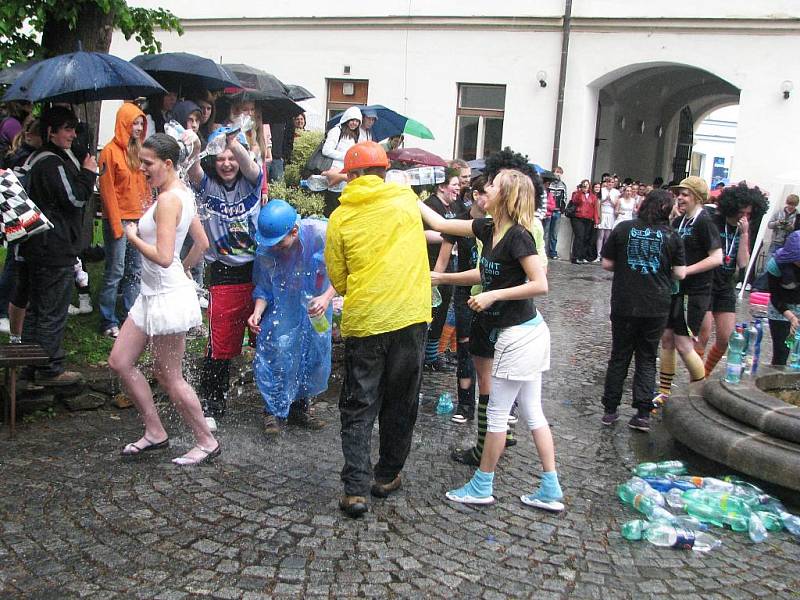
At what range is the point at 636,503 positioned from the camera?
15.1 feet

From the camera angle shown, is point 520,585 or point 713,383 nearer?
point 520,585

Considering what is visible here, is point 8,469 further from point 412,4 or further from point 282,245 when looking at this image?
point 412,4

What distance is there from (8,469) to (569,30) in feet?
50.6

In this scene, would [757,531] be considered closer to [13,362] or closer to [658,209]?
[658,209]

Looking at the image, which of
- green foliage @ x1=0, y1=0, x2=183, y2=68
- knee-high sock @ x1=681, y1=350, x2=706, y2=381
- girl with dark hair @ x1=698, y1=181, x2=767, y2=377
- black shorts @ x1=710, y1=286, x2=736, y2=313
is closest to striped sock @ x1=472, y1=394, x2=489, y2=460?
knee-high sock @ x1=681, y1=350, x2=706, y2=381

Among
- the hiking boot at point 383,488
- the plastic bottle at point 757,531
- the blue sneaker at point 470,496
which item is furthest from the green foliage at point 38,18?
the plastic bottle at point 757,531

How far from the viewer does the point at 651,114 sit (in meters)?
23.9

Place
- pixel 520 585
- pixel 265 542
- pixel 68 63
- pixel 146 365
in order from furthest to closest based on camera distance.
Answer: pixel 146 365 → pixel 68 63 → pixel 265 542 → pixel 520 585

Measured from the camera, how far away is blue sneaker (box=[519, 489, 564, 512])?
15.0ft

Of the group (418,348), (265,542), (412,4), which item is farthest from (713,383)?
(412,4)

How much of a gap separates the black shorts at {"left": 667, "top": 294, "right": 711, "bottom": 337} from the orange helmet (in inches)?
118

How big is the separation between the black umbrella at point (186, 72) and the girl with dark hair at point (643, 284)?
4467 mm

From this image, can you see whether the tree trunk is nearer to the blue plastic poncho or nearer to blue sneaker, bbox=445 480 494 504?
the blue plastic poncho

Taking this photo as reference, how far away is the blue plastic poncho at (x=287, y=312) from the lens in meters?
5.45
